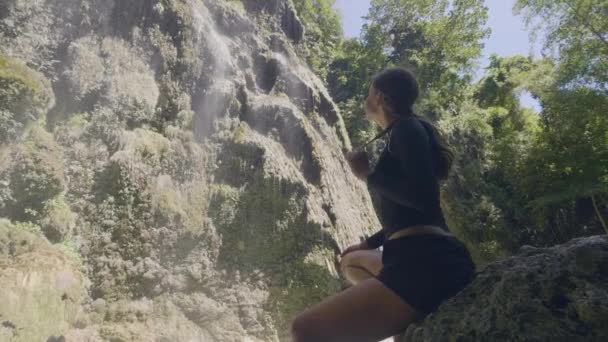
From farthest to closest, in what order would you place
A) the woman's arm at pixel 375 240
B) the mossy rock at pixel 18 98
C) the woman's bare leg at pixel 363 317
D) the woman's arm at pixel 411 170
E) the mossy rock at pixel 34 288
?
the mossy rock at pixel 18 98
the mossy rock at pixel 34 288
the woman's arm at pixel 375 240
the woman's arm at pixel 411 170
the woman's bare leg at pixel 363 317

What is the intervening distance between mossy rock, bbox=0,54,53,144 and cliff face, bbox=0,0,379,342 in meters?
0.02

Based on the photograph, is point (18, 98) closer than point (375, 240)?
No

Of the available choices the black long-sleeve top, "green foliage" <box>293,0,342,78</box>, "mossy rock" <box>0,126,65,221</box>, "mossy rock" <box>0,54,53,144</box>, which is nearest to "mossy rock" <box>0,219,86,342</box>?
"mossy rock" <box>0,126,65,221</box>

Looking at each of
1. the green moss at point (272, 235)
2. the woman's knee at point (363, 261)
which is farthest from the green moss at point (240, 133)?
the woman's knee at point (363, 261)

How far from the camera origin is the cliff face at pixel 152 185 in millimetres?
5168

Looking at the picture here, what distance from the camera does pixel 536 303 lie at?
4.36 ft

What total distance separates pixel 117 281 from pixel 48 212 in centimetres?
141

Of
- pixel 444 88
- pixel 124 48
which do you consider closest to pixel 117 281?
pixel 124 48

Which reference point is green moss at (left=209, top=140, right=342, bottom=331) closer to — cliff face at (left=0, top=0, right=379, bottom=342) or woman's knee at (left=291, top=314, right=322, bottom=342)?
cliff face at (left=0, top=0, right=379, bottom=342)

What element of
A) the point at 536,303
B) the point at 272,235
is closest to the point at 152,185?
the point at 272,235

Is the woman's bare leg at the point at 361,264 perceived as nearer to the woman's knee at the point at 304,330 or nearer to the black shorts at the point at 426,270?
the black shorts at the point at 426,270

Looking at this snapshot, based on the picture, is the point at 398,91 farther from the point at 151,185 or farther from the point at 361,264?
the point at 151,185

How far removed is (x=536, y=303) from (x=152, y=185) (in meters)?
6.33

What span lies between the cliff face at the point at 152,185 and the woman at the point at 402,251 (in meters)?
4.21
